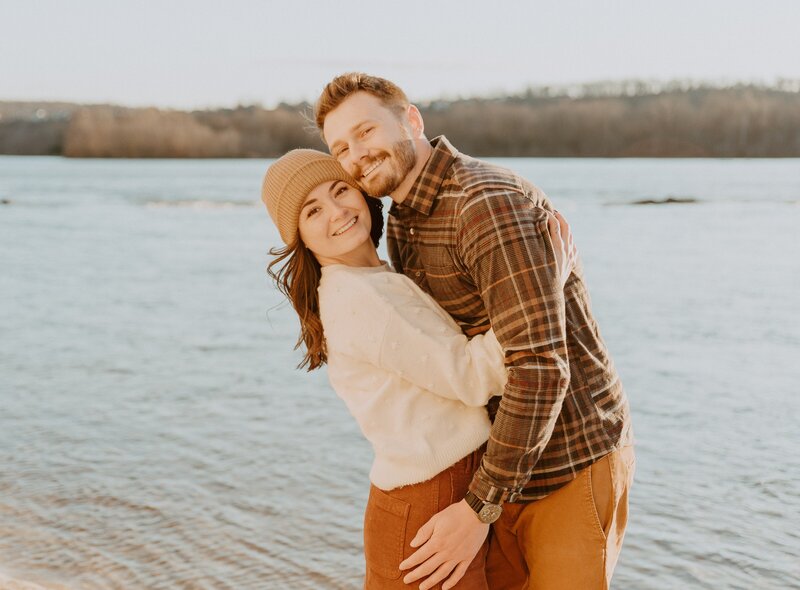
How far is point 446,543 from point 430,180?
36.5 inches

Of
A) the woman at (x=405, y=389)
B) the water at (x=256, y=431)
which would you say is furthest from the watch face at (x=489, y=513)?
the water at (x=256, y=431)

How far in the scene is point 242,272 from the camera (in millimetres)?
14859

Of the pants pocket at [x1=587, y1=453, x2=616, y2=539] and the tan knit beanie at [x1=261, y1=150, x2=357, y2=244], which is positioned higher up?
the tan knit beanie at [x1=261, y1=150, x2=357, y2=244]

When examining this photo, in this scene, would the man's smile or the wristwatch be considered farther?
the man's smile

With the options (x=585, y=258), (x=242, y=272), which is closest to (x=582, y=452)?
(x=242, y=272)

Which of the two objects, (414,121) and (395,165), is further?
(414,121)

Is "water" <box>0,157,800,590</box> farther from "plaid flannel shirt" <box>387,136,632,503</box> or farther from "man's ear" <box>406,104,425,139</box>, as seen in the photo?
"man's ear" <box>406,104,425,139</box>

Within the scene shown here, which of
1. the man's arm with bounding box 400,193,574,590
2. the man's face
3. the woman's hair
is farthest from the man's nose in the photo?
the man's arm with bounding box 400,193,574,590

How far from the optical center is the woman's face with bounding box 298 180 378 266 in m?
2.62

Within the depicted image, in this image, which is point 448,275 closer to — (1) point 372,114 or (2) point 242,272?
(1) point 372,114

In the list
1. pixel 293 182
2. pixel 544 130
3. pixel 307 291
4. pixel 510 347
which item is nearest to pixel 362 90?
pixel 293 182

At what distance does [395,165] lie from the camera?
2502mm

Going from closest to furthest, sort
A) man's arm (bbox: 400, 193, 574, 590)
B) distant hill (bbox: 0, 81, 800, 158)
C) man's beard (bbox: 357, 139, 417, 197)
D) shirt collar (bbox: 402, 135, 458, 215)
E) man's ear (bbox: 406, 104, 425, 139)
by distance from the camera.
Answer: man's arm (bbox: 400, 193, 574, 590), shirt collar (bbox: 402, 135, 458, 215), man's beard (bbox: 357, 139, 417, 197), man's ear (bbox: 406, 104, 425, 139), distant hill (bbox: 0, 81, 800, 158)

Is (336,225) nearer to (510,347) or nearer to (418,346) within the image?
(418,346)
